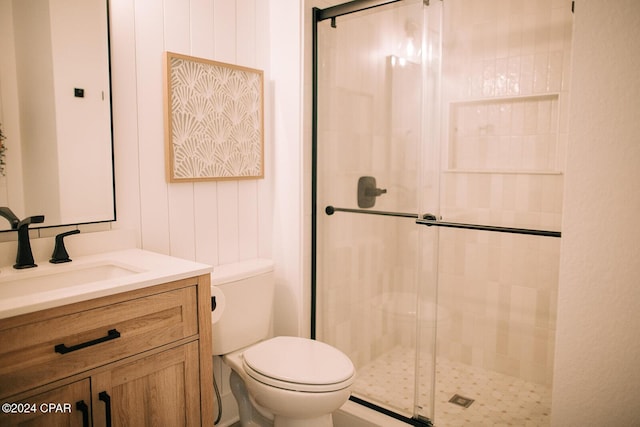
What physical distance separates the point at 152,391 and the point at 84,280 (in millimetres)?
449

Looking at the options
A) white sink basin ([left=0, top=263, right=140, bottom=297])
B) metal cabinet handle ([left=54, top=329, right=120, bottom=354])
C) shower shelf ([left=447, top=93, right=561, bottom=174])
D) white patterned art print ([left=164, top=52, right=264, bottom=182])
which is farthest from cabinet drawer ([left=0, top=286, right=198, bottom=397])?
shower shelf ([left=447, top=93, right=561, bottom=174])

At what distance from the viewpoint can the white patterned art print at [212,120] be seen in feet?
5.98

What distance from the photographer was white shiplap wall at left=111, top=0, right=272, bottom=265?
1694 millimetres

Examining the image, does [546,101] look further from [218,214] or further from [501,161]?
[218,214]

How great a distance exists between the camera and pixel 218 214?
→ 205cm

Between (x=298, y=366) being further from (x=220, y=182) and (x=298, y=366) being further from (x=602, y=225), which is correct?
(x=602, y=225)

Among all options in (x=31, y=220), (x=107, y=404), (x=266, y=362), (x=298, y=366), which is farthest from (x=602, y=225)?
(x=31, y=220)

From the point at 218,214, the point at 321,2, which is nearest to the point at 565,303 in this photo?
the point at 218,214

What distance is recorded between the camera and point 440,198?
6.40ft

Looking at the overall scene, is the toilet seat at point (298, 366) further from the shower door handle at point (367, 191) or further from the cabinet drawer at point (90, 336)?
the shower door handle at point (367, 191)

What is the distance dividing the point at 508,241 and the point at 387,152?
93cm

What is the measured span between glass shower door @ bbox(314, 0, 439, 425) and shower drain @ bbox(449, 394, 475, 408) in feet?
0.90

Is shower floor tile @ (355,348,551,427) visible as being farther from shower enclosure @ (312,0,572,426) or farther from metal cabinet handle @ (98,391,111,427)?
metal cabinet handle @ (98,391,111,427)

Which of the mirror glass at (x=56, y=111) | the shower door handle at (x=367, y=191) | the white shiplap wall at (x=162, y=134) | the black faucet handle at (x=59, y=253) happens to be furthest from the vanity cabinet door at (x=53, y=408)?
the shower door handle at (x=367, y=191)
